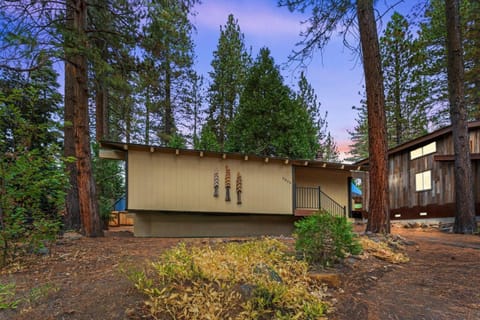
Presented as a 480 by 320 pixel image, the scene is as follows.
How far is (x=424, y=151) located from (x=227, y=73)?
12486 mm

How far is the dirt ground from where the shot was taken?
8.51 feet

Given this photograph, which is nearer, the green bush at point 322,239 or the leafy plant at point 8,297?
the leafy plant at point 8,297

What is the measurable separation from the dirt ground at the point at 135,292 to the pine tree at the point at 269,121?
11827 millimetres

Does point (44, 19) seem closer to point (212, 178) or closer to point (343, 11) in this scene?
point (212, 178)

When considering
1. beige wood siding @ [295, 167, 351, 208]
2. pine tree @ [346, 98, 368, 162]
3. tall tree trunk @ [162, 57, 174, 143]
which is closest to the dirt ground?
beige wood siding @ [295, 167, 351, 208]

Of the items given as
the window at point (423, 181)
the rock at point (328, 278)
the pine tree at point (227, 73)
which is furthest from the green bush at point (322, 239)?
the pine tree at point (227, 73)

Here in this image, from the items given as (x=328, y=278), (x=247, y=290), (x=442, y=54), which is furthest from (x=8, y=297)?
(x=442, y=54)

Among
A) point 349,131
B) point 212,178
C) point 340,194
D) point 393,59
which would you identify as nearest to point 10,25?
point 212,178

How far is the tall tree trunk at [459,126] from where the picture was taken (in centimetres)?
976

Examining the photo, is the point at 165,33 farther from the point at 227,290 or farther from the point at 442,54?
the point at 442,54

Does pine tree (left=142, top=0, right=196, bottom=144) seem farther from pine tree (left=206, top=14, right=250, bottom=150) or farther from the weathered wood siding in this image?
pine tree (left=206, top=14, right=250, bottom=150)

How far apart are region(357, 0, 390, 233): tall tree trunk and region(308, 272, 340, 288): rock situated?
3963mm

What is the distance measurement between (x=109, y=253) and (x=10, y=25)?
4.80 m

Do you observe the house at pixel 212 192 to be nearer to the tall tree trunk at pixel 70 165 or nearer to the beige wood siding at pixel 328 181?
the beige wood siding at pixel 328 181
